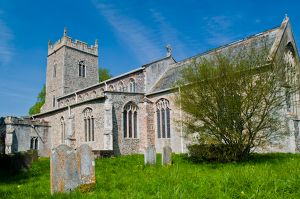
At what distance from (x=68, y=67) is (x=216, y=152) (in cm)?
3042

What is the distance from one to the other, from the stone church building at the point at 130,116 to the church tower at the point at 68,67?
4.02m

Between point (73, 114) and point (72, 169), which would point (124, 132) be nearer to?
point (73, 114)

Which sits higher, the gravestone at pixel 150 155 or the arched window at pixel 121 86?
the arched window at pixel 121 86

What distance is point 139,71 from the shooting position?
2752 cm

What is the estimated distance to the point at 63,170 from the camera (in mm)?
7535

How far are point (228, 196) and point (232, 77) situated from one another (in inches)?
275

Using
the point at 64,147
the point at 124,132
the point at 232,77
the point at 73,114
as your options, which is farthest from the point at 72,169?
the point at 73,114

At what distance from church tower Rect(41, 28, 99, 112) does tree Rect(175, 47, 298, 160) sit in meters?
28.9

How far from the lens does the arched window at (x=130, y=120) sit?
2386cm

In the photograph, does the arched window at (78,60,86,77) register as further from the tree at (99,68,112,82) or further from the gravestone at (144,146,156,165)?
the gravestone at (144,146,156,165)

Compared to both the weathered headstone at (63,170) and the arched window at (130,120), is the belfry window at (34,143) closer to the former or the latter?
the arched window at (130,120)

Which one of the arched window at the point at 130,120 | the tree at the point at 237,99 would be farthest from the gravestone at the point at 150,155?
the arched window at the point at 130,120

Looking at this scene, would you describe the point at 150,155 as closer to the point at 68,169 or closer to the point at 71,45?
the point at 68,169

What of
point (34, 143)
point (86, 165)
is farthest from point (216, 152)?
point (34, 143)
